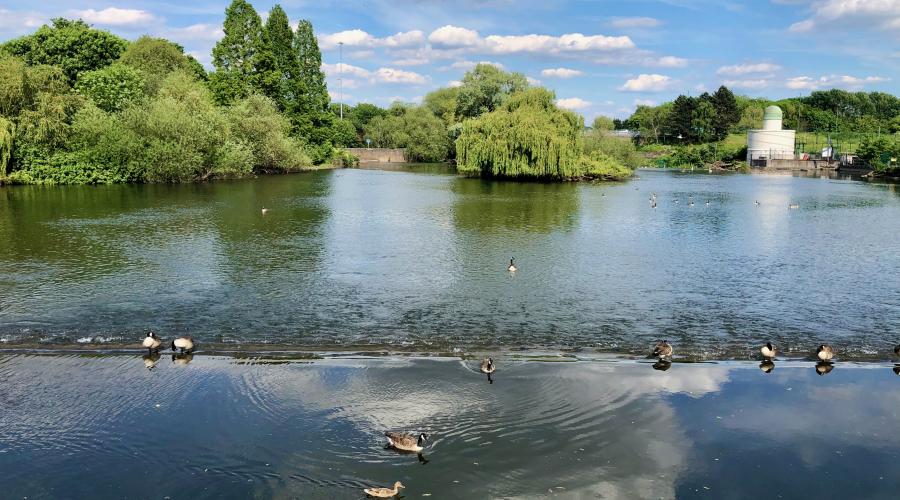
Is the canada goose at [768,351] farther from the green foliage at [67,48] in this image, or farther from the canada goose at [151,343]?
the green foliage at [67,48]

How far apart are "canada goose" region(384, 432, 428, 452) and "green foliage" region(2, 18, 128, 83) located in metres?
82.2

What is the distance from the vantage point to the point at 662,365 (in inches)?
596

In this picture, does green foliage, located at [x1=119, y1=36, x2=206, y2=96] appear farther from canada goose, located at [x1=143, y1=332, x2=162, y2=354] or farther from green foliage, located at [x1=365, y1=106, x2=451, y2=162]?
canada goose, located at [x1=143, y1=332, x2=162, y2=354]

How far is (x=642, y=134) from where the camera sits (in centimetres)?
15312

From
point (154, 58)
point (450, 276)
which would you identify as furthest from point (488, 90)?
point (450, 276)

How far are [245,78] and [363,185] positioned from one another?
1168 inches

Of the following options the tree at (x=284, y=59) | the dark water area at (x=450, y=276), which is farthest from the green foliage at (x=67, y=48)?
the dark water area at (x=450, y=276)

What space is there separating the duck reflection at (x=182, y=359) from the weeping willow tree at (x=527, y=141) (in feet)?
163

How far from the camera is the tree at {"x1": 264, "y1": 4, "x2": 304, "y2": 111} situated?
8812cm

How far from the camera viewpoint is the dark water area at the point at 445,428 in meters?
10.2

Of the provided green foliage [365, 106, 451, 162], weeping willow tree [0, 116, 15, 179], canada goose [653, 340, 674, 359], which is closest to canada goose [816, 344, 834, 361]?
canada goose [653, 340, 674, 359]

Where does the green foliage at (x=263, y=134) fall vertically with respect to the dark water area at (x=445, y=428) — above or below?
above

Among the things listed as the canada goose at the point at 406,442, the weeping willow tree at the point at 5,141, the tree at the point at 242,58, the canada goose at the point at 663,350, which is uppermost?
the tree at the point at 242,58

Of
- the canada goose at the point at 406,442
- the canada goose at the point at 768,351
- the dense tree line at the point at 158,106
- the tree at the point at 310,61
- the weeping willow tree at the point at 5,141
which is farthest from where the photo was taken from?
the tree at the point at 310,61
